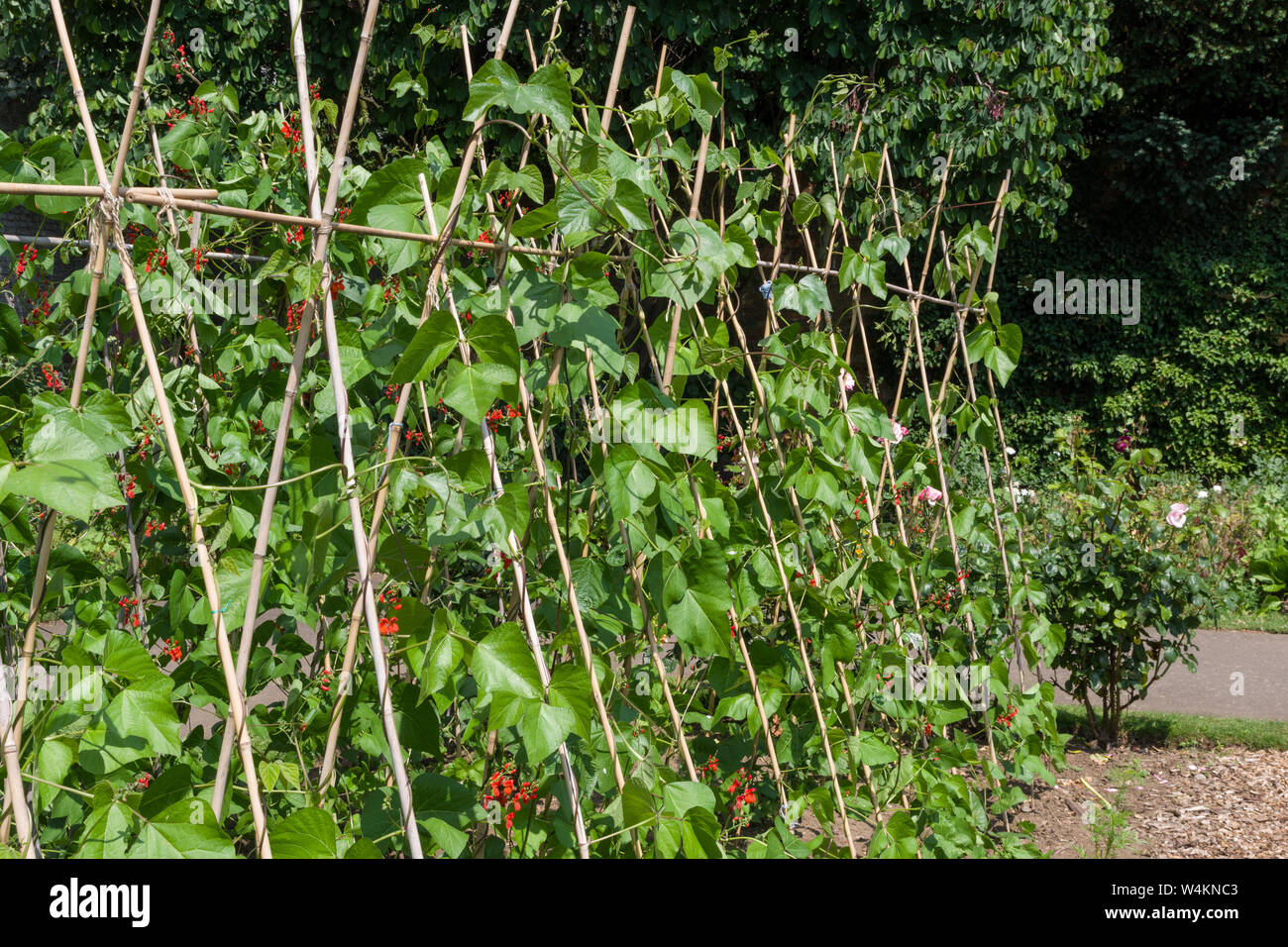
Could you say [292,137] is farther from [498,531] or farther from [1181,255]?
[1181,255]

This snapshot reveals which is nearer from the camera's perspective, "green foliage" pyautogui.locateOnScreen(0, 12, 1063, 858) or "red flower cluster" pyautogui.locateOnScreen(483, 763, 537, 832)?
"green foliage" pyautogui.locateOnScreen(0, 12, 1063, 858)

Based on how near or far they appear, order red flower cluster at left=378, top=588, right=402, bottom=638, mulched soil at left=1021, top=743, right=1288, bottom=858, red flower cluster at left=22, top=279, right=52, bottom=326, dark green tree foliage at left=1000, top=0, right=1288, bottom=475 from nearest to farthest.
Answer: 1. red flower cluster at left=378, top=588, right=402, bottom=638
2. red flower cluster at left=22, top=279, right=52, bottom=326
3. mulched soil at left=1021, top=743, right=1288, bottom=858
4. dark green tree foliage at left=1000, top=0, right=1288, bottom=475

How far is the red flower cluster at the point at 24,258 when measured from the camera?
2227 millimetres

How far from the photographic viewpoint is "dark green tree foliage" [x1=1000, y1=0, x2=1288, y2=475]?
9195 mm

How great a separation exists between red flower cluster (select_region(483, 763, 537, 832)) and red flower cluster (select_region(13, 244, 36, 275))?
5.12 ft

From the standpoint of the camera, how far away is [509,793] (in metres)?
1.74

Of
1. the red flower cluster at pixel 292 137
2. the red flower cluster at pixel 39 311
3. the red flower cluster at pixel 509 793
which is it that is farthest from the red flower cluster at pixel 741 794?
the red flower cluster at pixel 39 311

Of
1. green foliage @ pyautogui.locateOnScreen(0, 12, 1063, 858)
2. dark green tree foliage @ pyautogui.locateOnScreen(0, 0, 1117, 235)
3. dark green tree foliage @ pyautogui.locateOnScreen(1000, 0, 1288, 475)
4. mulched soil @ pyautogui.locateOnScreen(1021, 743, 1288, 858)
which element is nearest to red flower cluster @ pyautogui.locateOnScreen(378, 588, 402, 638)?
green foliage @ pyautogui.locateOnScreen(0, 12, 1063, 858)

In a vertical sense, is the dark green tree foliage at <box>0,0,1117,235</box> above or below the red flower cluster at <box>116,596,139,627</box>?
above

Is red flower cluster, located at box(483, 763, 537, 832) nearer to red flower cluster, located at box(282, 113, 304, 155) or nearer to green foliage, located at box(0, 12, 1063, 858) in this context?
green foliage, located at box(0, 12, 1063, 858)

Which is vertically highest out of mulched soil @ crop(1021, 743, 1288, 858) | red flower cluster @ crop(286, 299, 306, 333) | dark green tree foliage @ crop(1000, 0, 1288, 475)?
dark green tree foliage @ crop(1000, 0, 1288, 475)

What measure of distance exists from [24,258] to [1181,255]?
32.7 feet

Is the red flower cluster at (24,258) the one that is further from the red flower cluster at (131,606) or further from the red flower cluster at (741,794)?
the red flower cluster at (741,794)

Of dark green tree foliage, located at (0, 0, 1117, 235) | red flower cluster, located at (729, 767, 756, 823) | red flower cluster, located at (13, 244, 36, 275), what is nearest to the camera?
red flower cluster, located at (729, 767, 756, 823)
